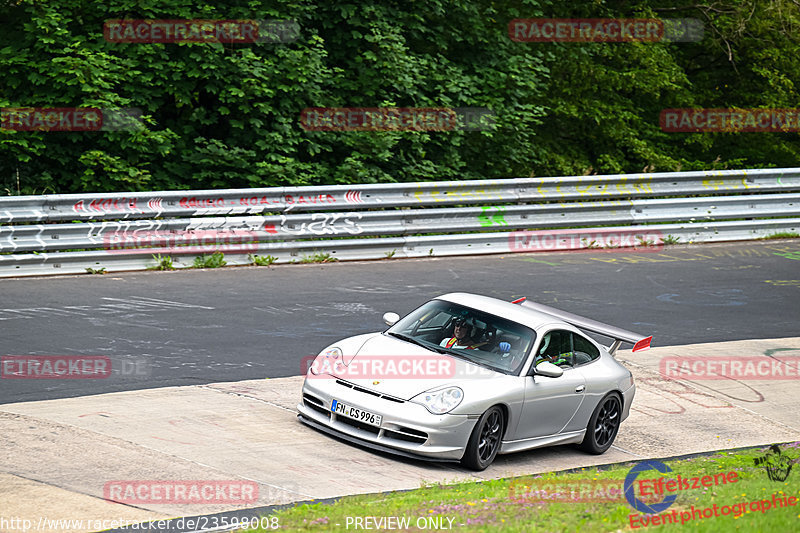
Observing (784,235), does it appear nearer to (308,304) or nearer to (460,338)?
(308,304)

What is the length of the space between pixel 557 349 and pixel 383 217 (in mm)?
8180

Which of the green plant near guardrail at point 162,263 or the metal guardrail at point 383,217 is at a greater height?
the metal guardrail at point 383,217

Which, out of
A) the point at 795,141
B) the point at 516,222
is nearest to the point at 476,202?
the point at 516,222

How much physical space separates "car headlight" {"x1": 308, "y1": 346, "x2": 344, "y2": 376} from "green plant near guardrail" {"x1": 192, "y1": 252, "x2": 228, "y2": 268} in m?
6.75

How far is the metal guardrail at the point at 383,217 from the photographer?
50.2 ft

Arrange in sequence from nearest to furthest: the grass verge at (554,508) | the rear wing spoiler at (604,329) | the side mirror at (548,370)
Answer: the grass verge at (554,508), the rear wing spoiler at (604,329), the side mirror at (548,370)

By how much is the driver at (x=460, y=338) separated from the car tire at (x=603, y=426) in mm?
1515

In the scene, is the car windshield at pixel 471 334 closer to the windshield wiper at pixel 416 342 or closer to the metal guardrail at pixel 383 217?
the windshield wiper at pixel 416 342

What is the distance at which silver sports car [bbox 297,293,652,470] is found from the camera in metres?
8.90

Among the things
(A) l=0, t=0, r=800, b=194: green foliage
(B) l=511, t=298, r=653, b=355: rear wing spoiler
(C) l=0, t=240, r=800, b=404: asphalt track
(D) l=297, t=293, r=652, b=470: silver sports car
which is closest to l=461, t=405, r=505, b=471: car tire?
(D) l=297, t=293, r=652, b=470: silver sports car

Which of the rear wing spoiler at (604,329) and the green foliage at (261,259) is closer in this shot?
the rear wing spoiler at (604,329)

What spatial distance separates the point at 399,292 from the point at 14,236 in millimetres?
5711

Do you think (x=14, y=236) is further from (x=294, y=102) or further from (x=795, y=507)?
(x=795, y=507)

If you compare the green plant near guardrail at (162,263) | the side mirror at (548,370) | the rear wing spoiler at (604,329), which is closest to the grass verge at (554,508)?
the side mirror at (548,370)
